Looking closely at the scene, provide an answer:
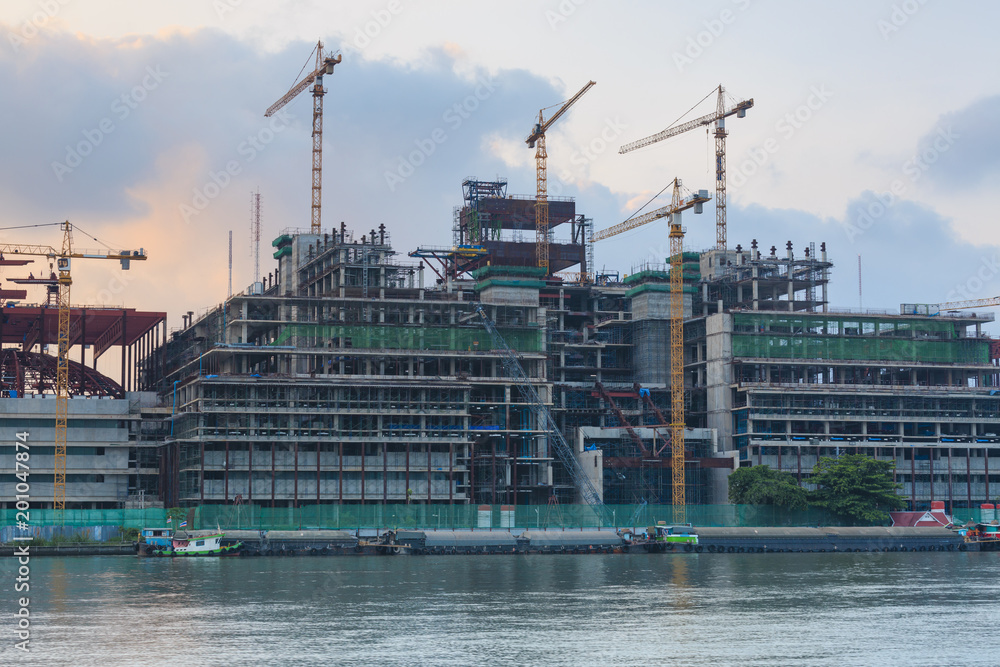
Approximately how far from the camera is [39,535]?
17400cm

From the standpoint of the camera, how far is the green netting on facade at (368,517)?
17950cm

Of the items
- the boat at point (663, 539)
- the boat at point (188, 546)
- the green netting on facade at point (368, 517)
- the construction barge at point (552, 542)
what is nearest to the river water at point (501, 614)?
the boat at point (188, 546)

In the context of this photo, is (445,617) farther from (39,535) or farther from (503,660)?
(39,535)

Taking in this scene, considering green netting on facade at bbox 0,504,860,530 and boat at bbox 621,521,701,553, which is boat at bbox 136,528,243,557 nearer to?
green netting on facade at bbox 0,504,860,530

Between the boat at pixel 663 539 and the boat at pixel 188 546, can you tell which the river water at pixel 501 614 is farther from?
the boat at pixel 663 539

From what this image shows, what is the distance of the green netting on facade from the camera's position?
179500 mm

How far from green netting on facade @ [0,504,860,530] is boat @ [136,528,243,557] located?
20.6ft

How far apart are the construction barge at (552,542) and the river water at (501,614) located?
1565 centimetres

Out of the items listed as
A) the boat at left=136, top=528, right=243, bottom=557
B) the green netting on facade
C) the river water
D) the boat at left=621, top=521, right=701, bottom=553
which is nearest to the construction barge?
the boat at left=621, top=521, right=701, bottom=553

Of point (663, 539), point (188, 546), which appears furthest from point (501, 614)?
point (663, 539)

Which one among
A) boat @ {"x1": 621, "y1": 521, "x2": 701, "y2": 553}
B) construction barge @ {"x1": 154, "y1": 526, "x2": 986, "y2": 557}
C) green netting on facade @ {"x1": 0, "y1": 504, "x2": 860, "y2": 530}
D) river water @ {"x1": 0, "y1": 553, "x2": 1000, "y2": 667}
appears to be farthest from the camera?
boat @ {"x1": 621, "y1": 521, "x2": 701, "y2": 553}

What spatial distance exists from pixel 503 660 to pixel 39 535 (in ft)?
357

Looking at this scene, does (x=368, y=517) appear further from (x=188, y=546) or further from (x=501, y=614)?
(x=501, y=614)

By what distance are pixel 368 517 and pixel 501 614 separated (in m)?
85.2
